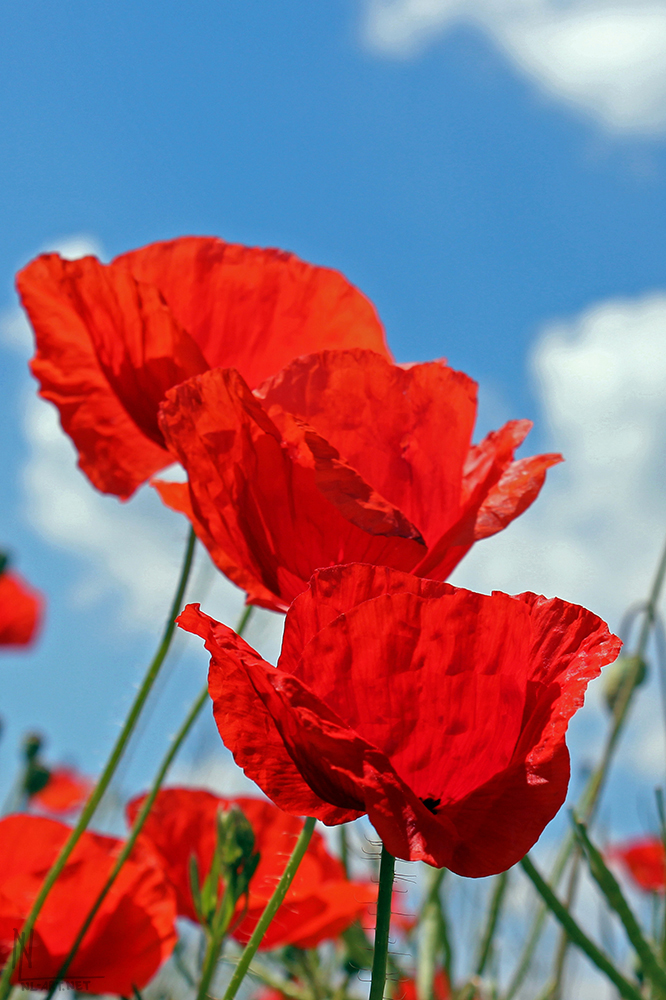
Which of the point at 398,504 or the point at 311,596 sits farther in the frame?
the point at 398,504

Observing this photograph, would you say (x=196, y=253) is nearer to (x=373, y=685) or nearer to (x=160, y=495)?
(x=160, y=495)

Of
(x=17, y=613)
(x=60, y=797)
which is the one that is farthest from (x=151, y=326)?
(x=17, y=613)

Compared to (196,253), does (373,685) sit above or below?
below

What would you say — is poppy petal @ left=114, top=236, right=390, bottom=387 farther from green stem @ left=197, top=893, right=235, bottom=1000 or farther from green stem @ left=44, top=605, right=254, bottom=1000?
green stem @ left=197, top=893, right=235, bottom=1000

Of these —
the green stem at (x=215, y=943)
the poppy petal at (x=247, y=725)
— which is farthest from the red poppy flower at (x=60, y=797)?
the poppy petal at (x=247, y=725)

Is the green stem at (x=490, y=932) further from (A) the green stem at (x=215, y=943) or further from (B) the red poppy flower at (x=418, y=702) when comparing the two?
(B) the red poppy flower at (x=418, y=702)

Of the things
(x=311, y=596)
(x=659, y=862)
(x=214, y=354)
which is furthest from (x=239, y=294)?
(x=659, y=862)

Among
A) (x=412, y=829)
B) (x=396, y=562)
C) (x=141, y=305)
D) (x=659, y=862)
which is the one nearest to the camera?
(x=412, y=829)

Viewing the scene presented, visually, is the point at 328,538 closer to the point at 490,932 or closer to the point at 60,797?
the point at 490,932
